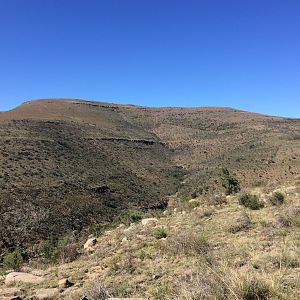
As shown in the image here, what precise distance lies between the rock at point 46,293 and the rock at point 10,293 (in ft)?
1.31

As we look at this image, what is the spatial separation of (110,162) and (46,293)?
5219cm

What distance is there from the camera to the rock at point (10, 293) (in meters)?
8.55

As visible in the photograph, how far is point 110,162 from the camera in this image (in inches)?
2383

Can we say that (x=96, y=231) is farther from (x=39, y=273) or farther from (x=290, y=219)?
(x=290, y=219)

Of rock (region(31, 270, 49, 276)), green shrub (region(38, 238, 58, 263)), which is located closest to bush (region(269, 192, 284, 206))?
green shrub (region(38, 238, 58, 263))

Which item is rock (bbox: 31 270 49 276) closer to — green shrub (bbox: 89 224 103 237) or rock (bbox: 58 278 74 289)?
rock (bbox: 58 278 74 289)

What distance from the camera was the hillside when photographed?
35.2 meters

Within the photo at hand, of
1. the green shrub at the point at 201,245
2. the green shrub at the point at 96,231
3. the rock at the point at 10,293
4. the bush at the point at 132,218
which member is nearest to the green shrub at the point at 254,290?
the green shrub at the point at 201,245

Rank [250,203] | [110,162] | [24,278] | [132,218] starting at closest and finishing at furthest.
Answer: [24,278] < [250,203] < [132,218] < [110,162]

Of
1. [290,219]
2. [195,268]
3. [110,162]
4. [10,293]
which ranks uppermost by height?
[110,162]

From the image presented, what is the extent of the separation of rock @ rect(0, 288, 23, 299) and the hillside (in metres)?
19.9

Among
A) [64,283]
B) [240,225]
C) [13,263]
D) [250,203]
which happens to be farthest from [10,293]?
[250,203]

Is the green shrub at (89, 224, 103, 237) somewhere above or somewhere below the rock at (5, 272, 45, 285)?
below

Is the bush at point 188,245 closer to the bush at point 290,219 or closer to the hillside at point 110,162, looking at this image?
the bush at point 290,219
